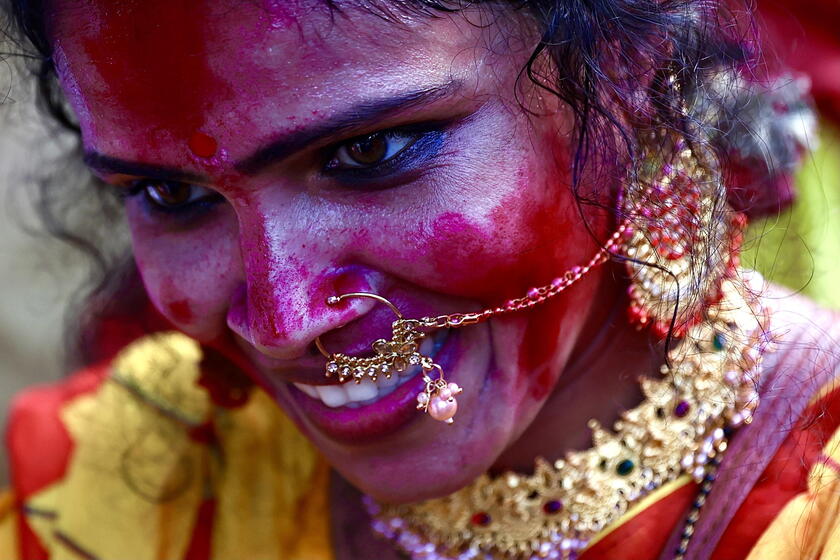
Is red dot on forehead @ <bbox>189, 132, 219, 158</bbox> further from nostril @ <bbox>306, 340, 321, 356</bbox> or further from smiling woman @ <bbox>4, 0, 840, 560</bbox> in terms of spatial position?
nostril @ <bbox>306, 340, 321, 356</bbox>

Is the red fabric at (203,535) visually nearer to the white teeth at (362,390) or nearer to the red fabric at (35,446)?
the red fabric at (35,446)

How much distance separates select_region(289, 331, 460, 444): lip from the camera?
1.07 meters

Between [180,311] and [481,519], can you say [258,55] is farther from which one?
[481,519]

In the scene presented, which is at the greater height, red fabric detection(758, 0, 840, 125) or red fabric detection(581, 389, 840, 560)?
red fabric detection(758, 0, 840, 125)

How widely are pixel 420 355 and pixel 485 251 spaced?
0.45 ft

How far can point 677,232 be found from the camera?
1070 mm

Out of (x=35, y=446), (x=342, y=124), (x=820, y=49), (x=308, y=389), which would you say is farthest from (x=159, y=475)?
(x=820, y=49)

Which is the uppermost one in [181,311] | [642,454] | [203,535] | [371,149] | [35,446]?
[371,149]

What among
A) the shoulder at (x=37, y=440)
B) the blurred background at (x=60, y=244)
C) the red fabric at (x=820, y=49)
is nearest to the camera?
the blurred background at (x=60, y=244)

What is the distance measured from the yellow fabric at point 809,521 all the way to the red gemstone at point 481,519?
0.34 metres

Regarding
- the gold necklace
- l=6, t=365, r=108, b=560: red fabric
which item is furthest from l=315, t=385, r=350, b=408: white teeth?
l=6, t=365, r=108, b=560: red fabric

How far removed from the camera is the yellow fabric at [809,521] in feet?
3.32

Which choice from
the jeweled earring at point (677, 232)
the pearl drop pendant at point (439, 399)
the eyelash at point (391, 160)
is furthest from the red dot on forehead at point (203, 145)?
the jeweled earring at point (677, 232)

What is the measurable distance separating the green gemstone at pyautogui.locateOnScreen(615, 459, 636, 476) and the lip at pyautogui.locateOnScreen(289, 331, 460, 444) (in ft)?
0.88
